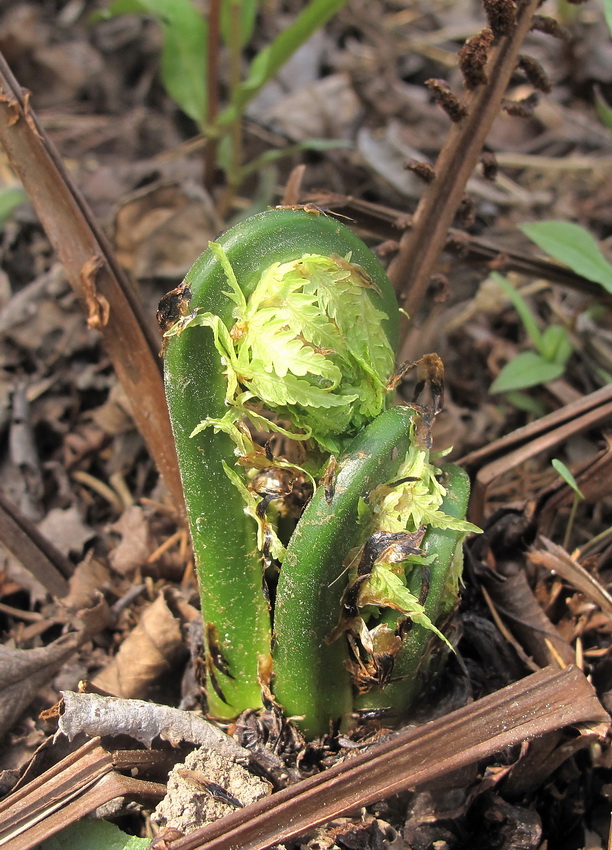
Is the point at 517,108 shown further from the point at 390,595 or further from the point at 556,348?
the point at 390,595

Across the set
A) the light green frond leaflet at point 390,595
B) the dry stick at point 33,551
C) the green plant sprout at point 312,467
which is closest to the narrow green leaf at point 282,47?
the green plant sprout at point 312,467

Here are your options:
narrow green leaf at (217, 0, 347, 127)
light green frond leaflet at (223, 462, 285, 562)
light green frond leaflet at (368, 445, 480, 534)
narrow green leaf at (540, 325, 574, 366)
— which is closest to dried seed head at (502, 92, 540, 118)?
narrow green leaf at (540, 325, 574, 366)

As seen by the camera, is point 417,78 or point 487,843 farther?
point 417,78

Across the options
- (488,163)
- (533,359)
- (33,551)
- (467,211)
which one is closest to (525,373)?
(533,359)

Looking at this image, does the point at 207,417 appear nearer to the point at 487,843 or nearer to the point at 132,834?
the point at 132,834

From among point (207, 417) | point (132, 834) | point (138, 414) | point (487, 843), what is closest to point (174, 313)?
point (207, 417)

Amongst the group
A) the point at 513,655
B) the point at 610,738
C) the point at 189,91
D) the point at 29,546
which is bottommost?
the point at 610,738

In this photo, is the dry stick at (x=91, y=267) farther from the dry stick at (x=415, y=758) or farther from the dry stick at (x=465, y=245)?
the dry stick at (x=415, y=758)
